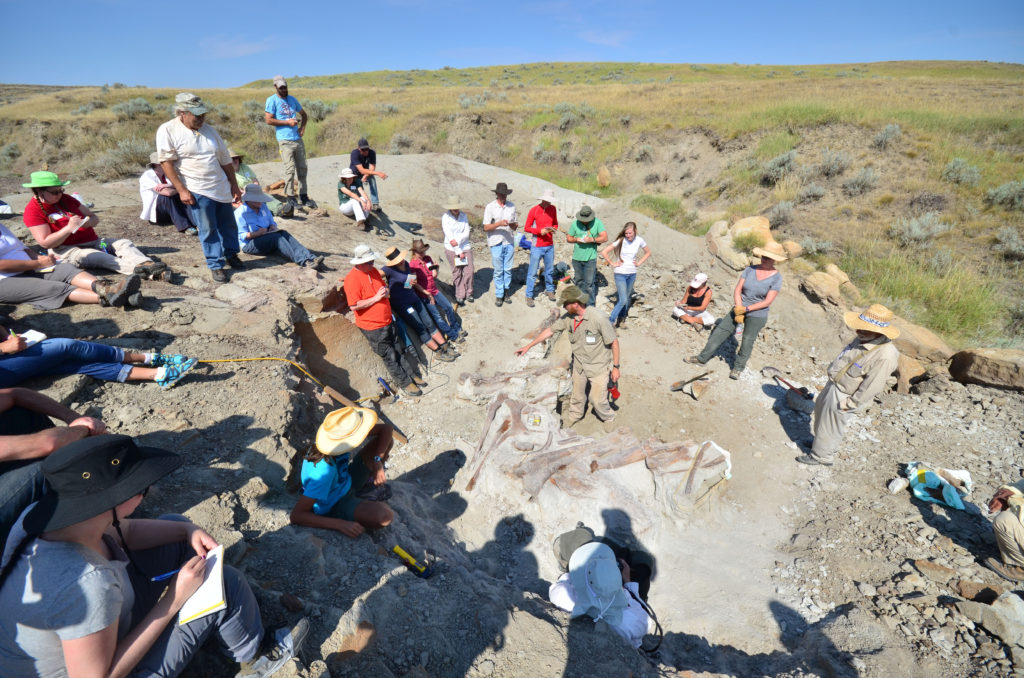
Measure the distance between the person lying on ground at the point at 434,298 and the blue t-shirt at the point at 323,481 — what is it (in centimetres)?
425

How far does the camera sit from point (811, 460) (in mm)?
5750

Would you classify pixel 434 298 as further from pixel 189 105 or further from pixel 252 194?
pixel 189 105

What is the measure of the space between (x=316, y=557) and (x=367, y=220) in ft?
26.3

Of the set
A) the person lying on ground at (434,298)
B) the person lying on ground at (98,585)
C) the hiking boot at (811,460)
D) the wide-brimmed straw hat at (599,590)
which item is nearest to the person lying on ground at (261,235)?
the person lying on ground at (434,298)

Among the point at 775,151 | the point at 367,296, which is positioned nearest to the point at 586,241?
the point at 367,296

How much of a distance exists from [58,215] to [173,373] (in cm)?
276

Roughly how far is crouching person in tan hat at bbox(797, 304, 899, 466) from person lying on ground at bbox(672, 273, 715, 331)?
11.0 feet

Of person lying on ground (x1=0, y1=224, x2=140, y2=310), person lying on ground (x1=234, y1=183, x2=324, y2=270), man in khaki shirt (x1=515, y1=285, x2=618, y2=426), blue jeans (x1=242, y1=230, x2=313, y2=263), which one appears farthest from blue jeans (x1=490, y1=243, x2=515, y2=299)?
person lying on ground (x1=0, y1=224, x2=140, y2=310)

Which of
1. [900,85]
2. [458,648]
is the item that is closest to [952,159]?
[900,85]

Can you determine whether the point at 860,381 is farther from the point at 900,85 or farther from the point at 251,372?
the point at 900,85

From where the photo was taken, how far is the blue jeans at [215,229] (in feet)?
18.2

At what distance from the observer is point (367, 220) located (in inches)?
389

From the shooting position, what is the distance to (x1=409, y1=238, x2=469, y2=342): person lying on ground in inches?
288

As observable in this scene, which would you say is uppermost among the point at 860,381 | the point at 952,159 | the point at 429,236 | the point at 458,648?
the point at 952,159
